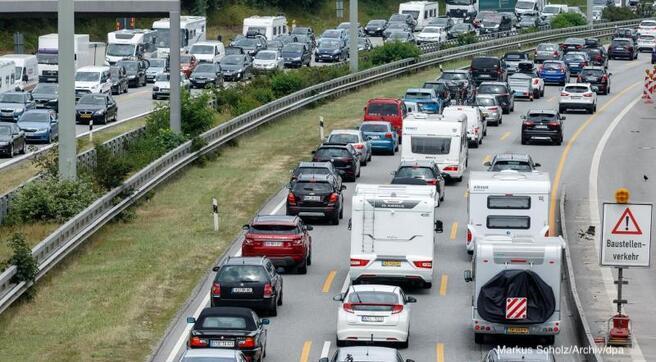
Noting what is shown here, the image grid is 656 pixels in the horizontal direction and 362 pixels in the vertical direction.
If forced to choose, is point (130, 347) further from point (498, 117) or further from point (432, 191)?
point (498, 117)

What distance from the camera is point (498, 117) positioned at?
7406cm

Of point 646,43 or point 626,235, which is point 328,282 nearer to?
point 626,235

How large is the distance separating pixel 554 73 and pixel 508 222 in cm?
5130

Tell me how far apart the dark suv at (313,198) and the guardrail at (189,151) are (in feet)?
17.3

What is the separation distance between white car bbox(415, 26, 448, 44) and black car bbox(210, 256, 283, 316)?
263ft

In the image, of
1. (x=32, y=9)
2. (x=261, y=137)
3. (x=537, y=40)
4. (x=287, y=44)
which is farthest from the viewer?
(x=537, y=40)

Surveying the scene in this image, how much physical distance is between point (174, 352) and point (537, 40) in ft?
277

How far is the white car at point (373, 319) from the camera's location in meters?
33.9

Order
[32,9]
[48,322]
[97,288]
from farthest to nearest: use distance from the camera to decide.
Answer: [32,9]
[97,288]
[48,322]

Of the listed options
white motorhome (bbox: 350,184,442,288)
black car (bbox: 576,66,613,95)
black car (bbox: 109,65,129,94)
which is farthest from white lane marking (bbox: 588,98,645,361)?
black car (bbox: 109,65,129,94)

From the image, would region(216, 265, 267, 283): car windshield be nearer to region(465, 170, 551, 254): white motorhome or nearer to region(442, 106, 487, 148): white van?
region(465, 170, 551, 254): white motorhome

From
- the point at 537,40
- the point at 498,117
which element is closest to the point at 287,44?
the point at 537,40

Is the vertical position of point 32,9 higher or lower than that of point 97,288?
higher

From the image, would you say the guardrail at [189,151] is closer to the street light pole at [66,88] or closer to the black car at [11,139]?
the street light pole at [66,88]
